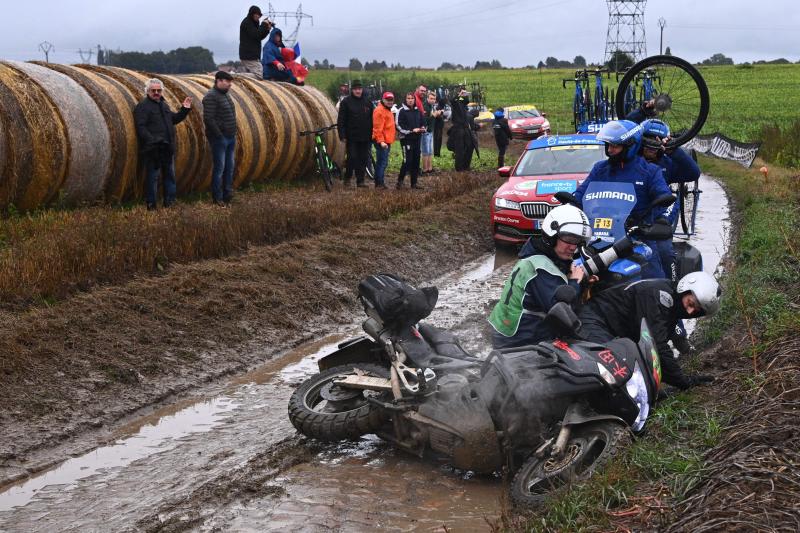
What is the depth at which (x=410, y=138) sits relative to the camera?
2177 centimetres

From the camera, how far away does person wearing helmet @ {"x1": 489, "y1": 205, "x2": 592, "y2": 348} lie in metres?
6.93

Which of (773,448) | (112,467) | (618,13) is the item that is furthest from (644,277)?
(618,13)

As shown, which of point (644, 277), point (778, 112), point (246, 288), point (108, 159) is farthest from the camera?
point (778, 112)

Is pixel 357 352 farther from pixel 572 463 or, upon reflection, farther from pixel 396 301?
pixel 572 463

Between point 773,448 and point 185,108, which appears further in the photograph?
point 185,108

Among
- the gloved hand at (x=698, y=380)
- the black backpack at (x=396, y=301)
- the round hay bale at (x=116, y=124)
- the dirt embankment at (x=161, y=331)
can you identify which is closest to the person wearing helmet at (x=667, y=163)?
the gloved hand at (x=698, y=380)

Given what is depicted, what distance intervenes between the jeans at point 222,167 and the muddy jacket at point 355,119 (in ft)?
13.5

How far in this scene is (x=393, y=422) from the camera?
6688 mm

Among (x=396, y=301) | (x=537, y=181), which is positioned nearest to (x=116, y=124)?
(x=537, y=181)

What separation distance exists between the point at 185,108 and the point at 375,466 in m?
10.2

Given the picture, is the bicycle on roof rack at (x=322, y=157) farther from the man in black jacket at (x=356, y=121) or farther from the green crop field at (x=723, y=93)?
the green crop field at (x=723, y=93)

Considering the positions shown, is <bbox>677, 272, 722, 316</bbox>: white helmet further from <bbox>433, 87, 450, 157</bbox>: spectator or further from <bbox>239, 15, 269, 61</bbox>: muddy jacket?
<bbox>433, 87, 450, 157</bbox>: spectator

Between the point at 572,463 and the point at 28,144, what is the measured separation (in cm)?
1010

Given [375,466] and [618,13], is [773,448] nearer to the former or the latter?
[375,466]
